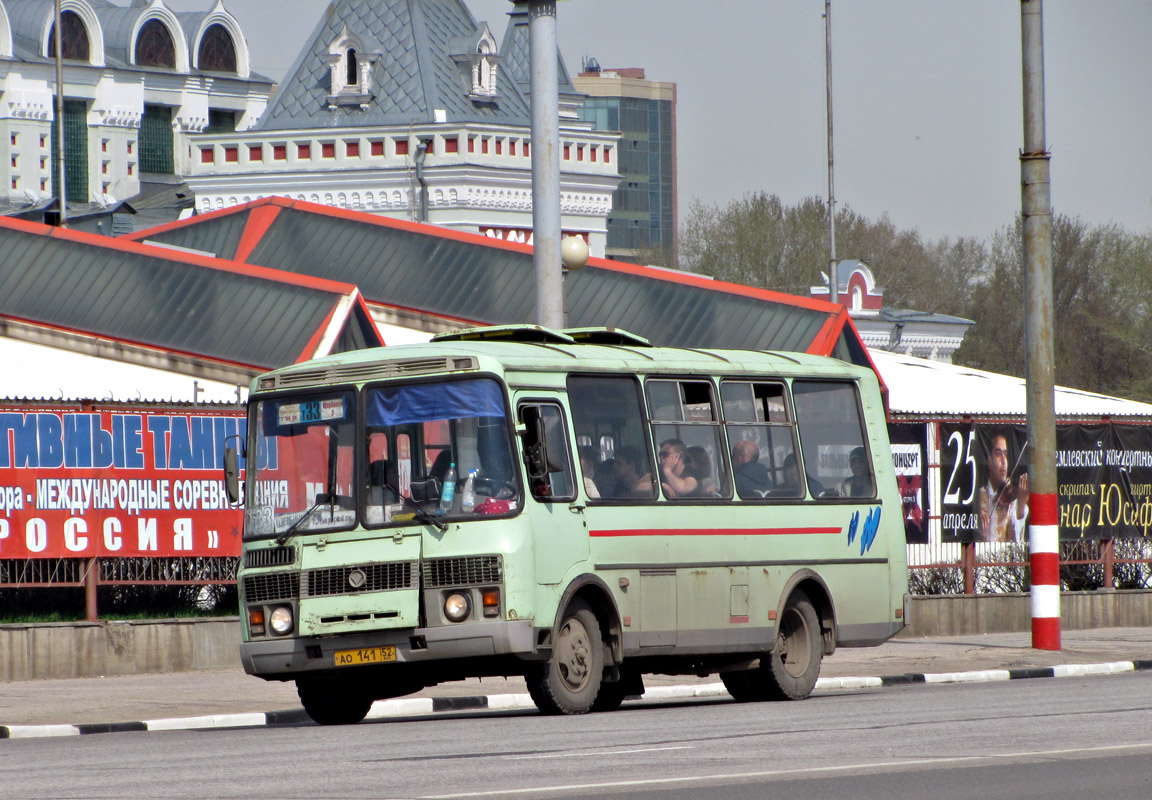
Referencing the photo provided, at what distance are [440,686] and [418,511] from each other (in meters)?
5.06

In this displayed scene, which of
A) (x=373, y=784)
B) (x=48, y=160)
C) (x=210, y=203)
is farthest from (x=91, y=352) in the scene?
(x=48, y=160)

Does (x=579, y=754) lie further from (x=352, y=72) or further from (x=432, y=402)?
(x=352, y=72)

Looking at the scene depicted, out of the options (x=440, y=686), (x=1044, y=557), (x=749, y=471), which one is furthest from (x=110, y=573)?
(x=1044, y=557)

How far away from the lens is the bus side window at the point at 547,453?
14.5 metres

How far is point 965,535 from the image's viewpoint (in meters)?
26.3

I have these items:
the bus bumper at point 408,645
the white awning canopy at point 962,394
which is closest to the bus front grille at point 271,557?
the bus bumper at point 408,645

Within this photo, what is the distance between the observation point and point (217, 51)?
11581cm

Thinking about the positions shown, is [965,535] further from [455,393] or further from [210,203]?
[210,203]

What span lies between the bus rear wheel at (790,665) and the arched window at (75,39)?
96.4 metres

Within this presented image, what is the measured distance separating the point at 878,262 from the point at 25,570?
76315 millimetres

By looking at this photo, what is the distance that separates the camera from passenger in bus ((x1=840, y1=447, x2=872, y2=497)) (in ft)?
57.4

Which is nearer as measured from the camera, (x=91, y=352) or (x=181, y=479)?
(x=181, y=479)

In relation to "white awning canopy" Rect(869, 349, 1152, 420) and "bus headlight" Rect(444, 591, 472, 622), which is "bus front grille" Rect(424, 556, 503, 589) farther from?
"white awning canopy" Rect(869, 349, 1152, 420)

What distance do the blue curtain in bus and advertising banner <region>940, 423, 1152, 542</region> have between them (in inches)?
480
